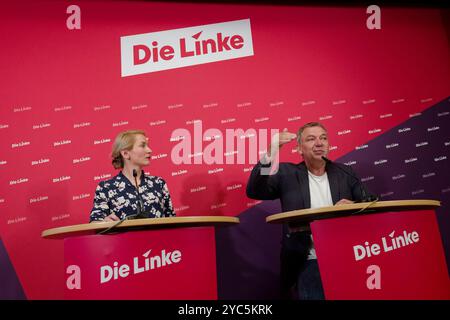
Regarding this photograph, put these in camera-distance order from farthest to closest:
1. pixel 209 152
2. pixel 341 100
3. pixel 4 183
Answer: pixel 341 100 → pixel 209 152 → pixel 4 183

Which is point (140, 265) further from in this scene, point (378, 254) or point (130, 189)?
point (378, 254)

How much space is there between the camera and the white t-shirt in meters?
2.75

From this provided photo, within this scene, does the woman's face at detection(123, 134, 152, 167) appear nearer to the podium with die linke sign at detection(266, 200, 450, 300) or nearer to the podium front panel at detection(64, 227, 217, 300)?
the podium front panel at detection(64, 227, 217, 300)

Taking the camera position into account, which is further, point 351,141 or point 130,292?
point 351,141

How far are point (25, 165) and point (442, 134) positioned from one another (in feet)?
11.4

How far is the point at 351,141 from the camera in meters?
3.84

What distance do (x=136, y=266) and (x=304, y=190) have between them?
1.22m

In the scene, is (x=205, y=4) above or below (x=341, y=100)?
above

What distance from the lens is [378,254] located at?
2094 millimetres

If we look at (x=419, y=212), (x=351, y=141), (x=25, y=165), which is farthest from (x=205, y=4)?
(x=419, y=212)

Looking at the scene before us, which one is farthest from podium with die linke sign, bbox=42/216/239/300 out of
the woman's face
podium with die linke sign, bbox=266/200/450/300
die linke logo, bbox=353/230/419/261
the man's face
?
the man's face

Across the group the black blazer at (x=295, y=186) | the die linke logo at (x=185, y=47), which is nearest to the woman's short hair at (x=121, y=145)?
the black blazer at (x=295, y=186)

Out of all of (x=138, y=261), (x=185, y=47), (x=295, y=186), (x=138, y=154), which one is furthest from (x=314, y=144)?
(x=185, y=47)

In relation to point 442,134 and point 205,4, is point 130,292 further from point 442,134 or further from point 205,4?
point 442,134
